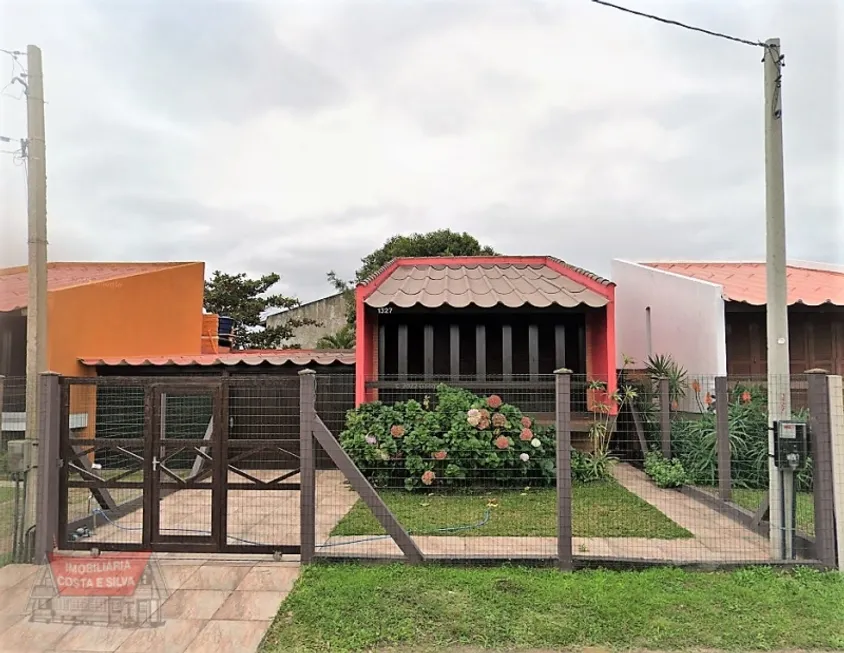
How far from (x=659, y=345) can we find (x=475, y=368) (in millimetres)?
4134

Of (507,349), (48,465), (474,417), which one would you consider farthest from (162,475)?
(507,349)

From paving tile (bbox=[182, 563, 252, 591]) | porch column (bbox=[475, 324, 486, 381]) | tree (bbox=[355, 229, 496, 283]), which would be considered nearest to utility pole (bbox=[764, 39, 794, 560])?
porch column (bbox=[475, 324, 486, 381])

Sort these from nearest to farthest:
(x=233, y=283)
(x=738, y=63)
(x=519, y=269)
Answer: (x=738, y=63), (x=519, y=269), (x=233, y=283)

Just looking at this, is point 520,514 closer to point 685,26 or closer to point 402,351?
point 402,351

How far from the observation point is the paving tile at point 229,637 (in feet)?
10.8

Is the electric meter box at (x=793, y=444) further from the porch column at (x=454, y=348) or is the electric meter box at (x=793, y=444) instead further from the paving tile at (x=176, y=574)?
the paving tile at (x=176, y=574)

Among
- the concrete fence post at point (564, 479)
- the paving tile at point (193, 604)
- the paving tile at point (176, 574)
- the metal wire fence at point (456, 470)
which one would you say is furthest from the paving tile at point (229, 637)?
the concrete fence post at point (564, 479)

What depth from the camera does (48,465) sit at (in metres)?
4.70

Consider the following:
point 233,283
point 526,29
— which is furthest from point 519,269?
point 233,283

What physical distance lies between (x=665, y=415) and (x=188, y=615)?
6.87m

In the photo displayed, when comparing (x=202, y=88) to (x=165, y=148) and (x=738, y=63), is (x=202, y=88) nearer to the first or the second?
(x=165, y=148)

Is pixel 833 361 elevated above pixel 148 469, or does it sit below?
above

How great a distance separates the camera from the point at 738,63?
5.43 m

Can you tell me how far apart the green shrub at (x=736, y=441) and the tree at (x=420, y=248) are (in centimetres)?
1671
